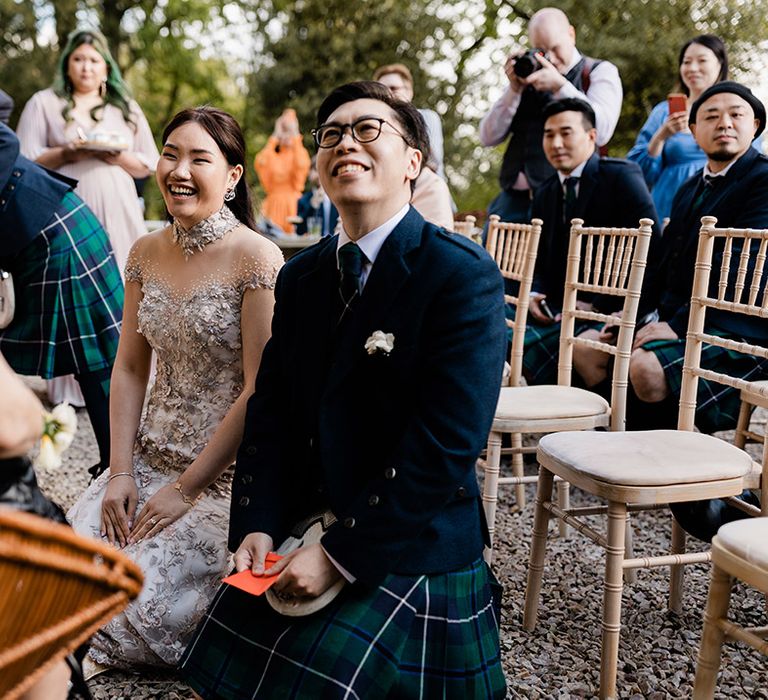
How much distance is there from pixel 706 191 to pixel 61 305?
2.50 metres

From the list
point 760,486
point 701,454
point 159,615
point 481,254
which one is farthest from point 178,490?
point 760,486

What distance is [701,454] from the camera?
1.96m

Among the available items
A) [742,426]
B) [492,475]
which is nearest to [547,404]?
[492,475]

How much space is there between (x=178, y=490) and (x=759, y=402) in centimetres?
154

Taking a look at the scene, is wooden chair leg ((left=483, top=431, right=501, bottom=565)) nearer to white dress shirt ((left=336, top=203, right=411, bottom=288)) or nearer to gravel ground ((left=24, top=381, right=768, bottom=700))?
gravel ground ((left=24, top=381, right=768, bottom=700))

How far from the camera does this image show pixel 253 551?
1567mm

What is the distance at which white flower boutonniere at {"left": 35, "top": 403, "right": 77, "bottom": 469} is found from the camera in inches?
62.2

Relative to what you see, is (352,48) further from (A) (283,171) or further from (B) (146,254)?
(B) (146,254)

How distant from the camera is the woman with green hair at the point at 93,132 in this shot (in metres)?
3.93

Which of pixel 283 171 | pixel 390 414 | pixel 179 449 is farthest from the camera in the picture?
pixel 283 171

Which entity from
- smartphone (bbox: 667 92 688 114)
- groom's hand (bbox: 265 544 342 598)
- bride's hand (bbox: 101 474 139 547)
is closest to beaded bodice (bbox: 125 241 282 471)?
bride's hand (bbox: 101 474 139 547)

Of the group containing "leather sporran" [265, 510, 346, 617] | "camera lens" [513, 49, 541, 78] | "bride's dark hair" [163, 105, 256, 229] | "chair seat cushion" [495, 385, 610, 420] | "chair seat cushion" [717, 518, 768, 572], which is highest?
"camera lens" [513, 49, 541, 78]

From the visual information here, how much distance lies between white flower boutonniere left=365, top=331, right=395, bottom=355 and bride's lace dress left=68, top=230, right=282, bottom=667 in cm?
66

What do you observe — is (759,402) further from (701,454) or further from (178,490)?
(178,490)
